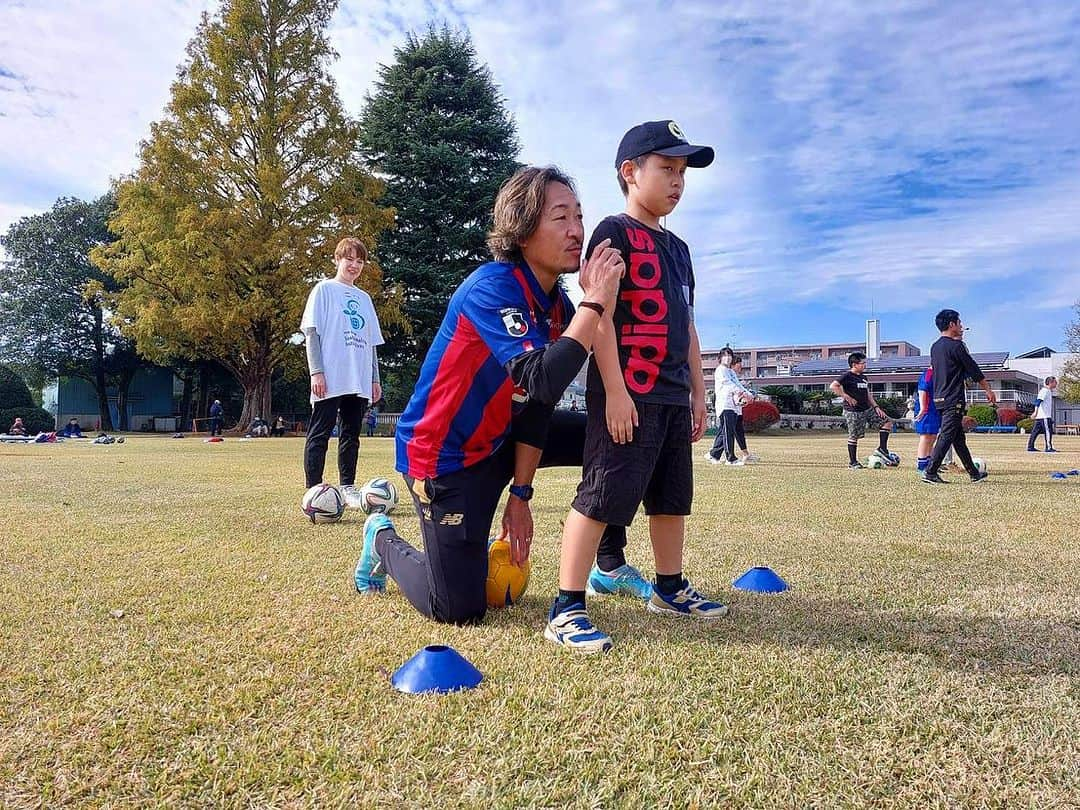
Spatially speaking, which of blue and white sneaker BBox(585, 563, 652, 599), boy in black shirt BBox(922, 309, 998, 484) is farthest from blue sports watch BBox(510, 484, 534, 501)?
boy in black shirt BBox(922, 309, 998, 484)

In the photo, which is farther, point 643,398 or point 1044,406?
point 1044,406

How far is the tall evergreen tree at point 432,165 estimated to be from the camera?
3062 centimetres

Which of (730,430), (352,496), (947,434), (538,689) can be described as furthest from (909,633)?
(730,430)

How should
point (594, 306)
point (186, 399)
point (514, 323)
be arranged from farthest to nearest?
point (186, 399) < point (514, 323) < point (594, 306)

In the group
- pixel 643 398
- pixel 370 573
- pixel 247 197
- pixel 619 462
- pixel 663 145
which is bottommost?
pixel 370 573

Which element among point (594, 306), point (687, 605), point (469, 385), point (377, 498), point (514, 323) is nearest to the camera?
point (594, 306)

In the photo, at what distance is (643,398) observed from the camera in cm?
268

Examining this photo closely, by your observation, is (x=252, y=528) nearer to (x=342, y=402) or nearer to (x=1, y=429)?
(x=342, y=402)

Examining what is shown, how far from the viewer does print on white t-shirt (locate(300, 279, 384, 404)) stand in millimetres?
5809

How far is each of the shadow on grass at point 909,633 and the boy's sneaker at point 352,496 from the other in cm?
342

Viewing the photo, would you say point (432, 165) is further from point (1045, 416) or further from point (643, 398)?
point (643, 398)

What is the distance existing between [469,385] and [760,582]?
5.50ft

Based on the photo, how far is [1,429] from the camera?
31.1 metres

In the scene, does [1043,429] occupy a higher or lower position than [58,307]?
lower
